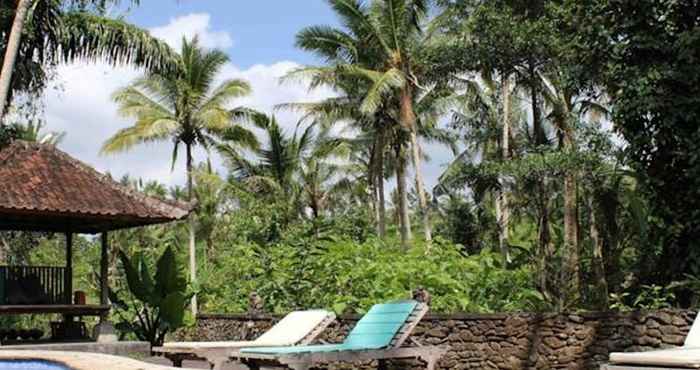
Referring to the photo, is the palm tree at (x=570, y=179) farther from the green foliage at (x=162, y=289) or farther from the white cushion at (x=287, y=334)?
the green foliage at (x=162, y=289)

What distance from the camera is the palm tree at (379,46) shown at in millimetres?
24016

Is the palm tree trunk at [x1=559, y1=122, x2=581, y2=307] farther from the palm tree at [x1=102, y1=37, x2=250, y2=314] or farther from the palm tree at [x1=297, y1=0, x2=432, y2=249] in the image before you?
the palm tree at [x1=102, y1=37, x2=250, y2=314]

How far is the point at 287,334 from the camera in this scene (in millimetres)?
9117

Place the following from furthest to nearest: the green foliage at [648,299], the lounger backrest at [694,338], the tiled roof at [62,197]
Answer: the tiled roof at [62,197], the green foliage at [648,299], the lounger backrest at [694,338]

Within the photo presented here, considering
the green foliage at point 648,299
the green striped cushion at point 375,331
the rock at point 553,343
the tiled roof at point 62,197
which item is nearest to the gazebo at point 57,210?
the tiled roof at point 62,197

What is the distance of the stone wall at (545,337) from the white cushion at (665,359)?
300 cm

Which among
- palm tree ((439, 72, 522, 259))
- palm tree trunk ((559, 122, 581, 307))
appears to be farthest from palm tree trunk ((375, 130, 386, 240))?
palm tree trunk ((559, 122, 581, 307))

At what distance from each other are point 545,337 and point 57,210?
648 centimetres

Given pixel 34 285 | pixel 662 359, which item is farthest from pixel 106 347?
pixel 662 359

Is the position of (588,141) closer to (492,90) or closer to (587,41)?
(587,41)

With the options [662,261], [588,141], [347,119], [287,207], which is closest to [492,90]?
[347,119]

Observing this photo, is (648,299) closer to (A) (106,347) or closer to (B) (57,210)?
(A) (106,347)

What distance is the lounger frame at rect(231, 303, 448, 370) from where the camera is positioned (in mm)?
7777

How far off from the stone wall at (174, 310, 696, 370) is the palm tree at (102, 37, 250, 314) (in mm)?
16360
